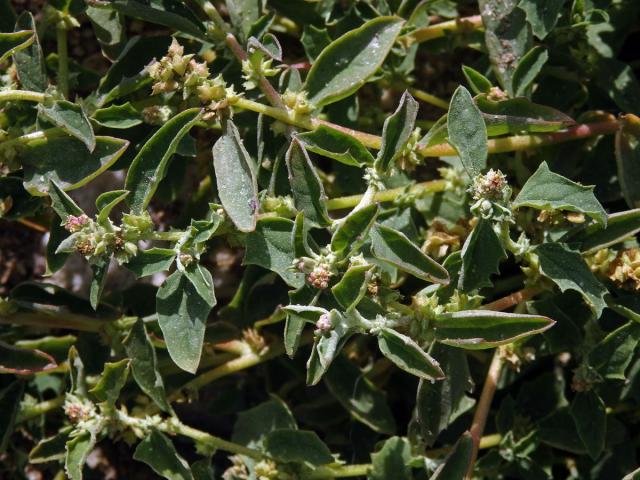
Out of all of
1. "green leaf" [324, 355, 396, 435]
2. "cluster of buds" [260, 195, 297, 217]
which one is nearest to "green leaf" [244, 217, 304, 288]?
"cluster of buds" [260, 195, 297, 217]

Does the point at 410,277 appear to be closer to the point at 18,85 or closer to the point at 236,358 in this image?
the point at 236,358

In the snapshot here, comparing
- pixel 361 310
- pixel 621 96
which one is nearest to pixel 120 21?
pixel 361 310

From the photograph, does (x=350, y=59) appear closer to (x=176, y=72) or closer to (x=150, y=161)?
(x=176, y=72)

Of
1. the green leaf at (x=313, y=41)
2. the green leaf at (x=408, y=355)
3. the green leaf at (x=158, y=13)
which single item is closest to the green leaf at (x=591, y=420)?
the green leaf at (x=408, y=355)

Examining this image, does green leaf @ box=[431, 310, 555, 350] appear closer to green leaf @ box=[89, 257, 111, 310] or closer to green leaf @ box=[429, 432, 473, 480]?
green leaf @ box=[429, 432, 473, 480]

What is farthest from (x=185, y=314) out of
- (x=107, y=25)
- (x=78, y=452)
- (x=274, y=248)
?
(x=107, y=25)

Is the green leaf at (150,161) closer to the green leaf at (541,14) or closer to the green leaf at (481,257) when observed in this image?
the green leaf at (481,257)
